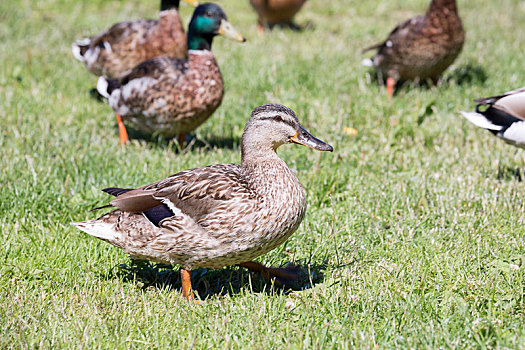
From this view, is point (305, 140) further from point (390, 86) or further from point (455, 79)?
point (455, 79)

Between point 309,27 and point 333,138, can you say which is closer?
point 333,138

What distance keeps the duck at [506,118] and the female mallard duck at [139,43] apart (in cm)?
339

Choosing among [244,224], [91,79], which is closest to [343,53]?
[91,79]

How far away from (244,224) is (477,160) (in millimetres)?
3037

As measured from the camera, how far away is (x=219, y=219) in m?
3.48

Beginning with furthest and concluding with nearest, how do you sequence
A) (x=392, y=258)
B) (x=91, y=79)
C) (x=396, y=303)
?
(x=91, y=79) < (x=392, y=258) < (x=396, y=303)

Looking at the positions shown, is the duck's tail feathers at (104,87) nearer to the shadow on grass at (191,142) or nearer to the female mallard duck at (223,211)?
the shadow on grass at (191,142)

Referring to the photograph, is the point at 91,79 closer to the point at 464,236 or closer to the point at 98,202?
the point at 98,202

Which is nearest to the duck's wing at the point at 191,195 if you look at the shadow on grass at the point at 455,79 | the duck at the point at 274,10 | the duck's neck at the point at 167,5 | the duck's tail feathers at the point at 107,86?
the duck's tail feathers at the point at 107,86

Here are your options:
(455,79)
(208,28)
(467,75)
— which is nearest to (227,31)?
(208,28)

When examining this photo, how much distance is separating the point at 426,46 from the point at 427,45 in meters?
0.02

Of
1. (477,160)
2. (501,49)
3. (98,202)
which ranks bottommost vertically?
(98,202)

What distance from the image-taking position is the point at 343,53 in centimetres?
941

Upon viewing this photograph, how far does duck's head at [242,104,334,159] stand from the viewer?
369cm
